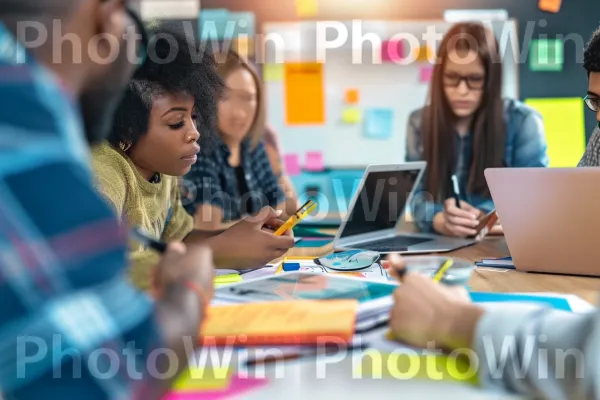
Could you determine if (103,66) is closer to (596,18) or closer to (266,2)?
(266,2)

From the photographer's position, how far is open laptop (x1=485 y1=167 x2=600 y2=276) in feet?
3.79

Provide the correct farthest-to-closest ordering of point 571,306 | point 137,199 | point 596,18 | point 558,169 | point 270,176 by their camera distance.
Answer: point 596,18 < point 270,176 < point 137,199 < point 558,169 < point 571,306

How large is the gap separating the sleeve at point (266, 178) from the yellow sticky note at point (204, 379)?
2023 mm

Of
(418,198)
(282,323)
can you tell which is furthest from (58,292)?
(418,198)

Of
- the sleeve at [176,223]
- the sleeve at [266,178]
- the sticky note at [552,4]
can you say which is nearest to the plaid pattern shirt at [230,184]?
the sleeve at [266,178]

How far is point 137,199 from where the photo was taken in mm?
1503

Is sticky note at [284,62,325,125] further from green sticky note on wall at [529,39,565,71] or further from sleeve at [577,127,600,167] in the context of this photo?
sleeve at [577,127,600,167]

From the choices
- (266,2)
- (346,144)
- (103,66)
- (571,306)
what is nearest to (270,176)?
(346,144)

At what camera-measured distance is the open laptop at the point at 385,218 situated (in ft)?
5.28

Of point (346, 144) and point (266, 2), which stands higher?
point (266, 2)

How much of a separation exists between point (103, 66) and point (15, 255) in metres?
0.21

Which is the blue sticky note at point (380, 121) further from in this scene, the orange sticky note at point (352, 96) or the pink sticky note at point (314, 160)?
the pink sticky note at point (314, 160)

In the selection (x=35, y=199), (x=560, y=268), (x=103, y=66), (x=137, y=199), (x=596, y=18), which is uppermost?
(x=596, y=18)

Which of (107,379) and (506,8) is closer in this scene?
(107,379)
